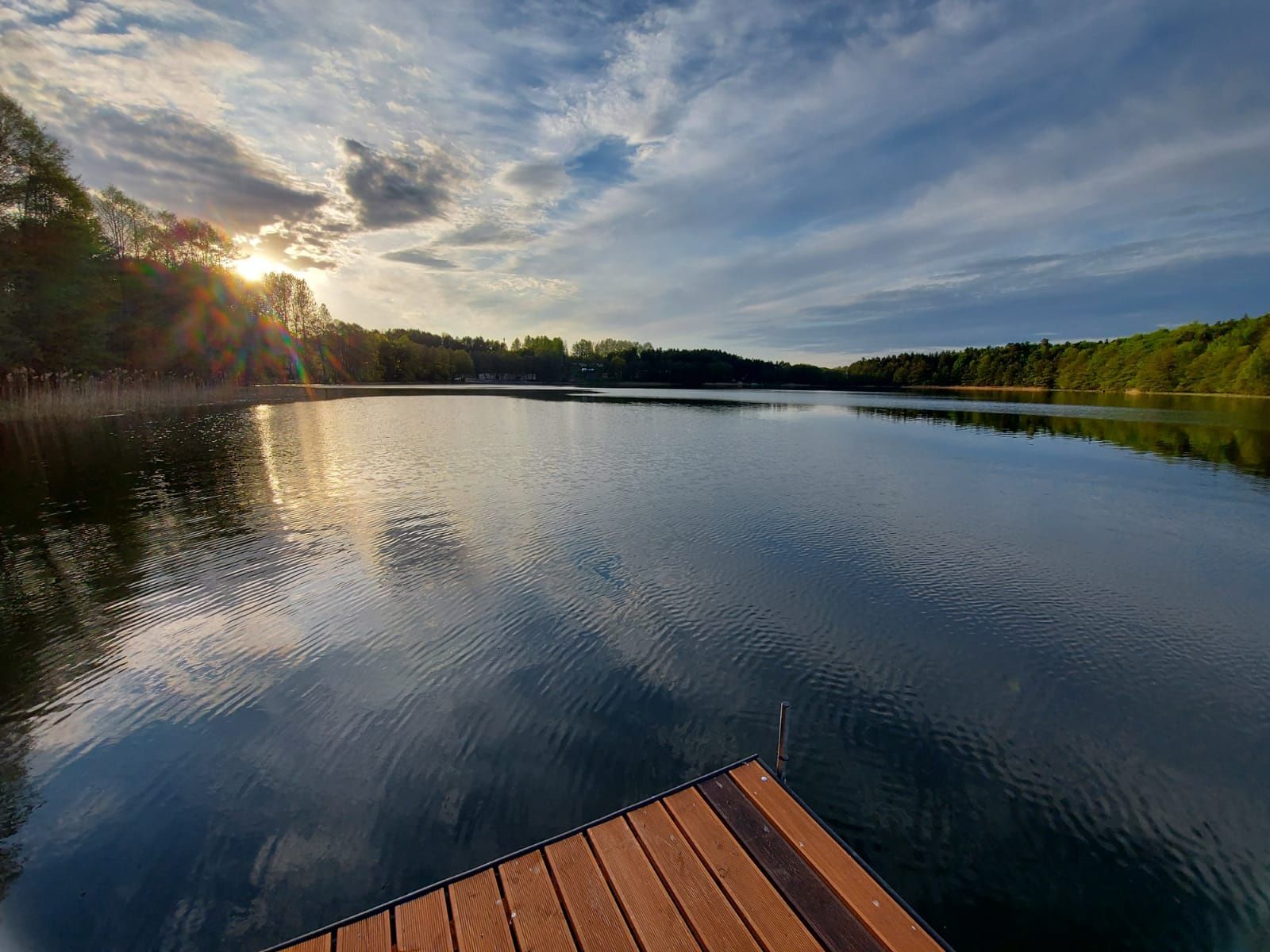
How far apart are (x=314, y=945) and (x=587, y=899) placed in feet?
5.22

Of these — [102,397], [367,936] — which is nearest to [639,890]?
[367,936]

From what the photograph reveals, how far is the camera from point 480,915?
10.2 ft

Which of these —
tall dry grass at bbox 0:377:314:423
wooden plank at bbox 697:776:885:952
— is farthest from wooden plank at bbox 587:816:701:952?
tall dry grass at bbox 0:377:314:423

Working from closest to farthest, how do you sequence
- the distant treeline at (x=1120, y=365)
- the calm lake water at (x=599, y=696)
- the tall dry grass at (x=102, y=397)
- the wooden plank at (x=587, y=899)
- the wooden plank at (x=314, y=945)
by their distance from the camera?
the wooden plank at (x=314, y=945) < the wooden plank at (x=587, y=899) < the calm lake water at (x=599, y=696) < the tall dry grass at (x=102, y=397) < the distant treeline at (x=1120, y=365)

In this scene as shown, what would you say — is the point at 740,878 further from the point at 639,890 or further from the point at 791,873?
the point at 639,890

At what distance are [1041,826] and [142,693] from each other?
33.9 feet

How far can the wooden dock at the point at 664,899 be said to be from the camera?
2.96m

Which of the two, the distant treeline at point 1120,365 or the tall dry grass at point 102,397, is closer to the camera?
the tall dry grass at point 102,397

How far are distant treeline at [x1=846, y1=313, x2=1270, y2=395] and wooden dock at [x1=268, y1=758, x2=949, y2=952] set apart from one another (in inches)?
4510

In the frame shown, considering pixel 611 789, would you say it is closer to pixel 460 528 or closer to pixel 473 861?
pixel 473 861

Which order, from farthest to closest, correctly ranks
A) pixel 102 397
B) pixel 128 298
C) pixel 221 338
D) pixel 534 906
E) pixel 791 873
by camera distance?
pixel 221 338 < pixel 128 298 < pixel 102 397 < pixel 791 873 < pixel 534 906

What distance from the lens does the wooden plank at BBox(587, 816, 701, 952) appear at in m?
3.01

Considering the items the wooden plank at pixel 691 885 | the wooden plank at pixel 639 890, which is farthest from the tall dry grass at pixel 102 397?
the wooden plank at pixel 691 885

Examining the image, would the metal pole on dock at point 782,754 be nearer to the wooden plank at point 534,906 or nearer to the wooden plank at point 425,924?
the wooden plank at point 534,906
